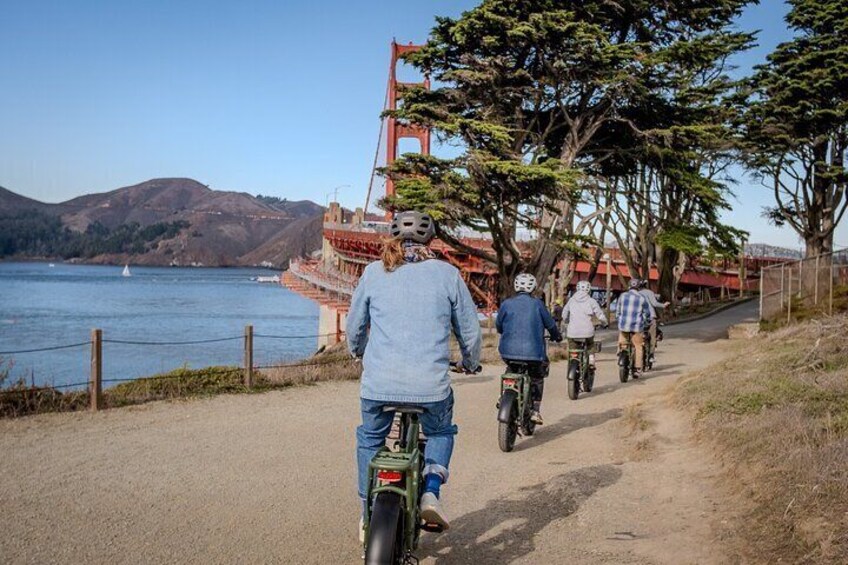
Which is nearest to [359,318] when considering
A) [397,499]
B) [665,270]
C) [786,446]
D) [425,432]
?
[425,432]

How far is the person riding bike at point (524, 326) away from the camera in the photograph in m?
8.38

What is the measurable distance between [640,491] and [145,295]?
97.7m

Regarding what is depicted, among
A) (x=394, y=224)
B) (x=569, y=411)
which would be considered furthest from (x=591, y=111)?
(x=394, y=224)

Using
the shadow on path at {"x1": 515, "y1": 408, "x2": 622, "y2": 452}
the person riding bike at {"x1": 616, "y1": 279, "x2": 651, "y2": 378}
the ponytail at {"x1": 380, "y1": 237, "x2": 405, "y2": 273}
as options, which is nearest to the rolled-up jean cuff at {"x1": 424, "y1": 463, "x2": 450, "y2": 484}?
the ponytail at {"x1": 380, "y1": 237, "x2": 405, "y2": 273}

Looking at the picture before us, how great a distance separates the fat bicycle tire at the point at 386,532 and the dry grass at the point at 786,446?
2160 mm

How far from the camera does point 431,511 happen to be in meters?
3.93

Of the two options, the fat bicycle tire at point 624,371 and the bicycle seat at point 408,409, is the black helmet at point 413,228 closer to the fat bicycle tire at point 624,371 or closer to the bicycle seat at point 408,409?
the bicycle seat at point 408,409

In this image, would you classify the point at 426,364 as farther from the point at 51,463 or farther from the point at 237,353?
the point at 237,353

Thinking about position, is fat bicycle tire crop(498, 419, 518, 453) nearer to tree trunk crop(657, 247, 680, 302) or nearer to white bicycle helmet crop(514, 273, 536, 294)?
white bicycle helmet crop(514, 273, 536, 294)

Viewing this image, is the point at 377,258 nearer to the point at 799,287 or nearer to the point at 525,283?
the point at 799,287

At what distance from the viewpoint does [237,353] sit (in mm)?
38531

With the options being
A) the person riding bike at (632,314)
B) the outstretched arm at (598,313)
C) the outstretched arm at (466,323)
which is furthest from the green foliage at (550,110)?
the outstretched arm at (466,323)

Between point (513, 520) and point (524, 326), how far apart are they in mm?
3092

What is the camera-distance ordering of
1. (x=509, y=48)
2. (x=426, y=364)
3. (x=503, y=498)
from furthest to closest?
1. (x=509, y=48)
2. (x=503, y=498)
3. (x=426, y=364)
